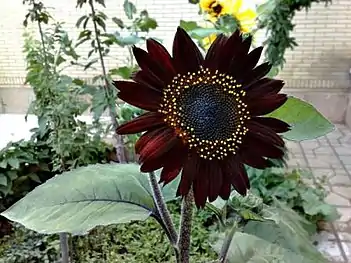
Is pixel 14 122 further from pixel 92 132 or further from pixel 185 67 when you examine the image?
pixel 185 67

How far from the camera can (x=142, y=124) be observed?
0.40 metres

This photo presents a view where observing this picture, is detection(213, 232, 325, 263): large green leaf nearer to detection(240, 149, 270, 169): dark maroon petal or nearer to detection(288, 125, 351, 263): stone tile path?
detection(240, 149, 270, 169): dark maroon petal

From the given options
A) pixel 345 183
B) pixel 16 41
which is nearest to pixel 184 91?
pixel 345 183

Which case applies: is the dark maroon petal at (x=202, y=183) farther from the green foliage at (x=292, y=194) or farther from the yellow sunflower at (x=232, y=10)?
the green foliage at (x=292, y=194)

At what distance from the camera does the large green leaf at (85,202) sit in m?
0.45

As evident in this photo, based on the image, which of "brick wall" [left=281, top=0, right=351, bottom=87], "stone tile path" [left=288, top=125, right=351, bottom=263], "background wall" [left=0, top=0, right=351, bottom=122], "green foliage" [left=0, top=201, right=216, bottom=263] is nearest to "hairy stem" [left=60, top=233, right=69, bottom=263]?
"green foliage" [left=0, top=201, right=216, bottom=263]

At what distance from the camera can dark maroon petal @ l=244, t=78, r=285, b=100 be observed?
1.36 ft

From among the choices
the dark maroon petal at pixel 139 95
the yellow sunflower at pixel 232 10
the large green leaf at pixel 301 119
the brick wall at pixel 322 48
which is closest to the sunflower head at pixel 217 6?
the yellow sunflower at pixel 232 10

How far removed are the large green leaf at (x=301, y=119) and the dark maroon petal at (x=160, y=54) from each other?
0.49 ft

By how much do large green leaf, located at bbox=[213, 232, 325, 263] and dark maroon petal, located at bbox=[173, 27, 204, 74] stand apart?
234 mm

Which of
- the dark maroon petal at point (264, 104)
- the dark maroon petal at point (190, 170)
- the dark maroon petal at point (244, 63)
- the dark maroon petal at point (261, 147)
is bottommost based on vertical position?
the dark maroon petal at point (190, 170)

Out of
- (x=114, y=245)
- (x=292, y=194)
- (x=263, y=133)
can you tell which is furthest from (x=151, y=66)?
(x=292, y=194)

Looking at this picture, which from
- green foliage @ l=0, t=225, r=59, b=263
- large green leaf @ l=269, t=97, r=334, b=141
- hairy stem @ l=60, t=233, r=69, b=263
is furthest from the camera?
green foliage @ l=0, t=225, r=59, b=263

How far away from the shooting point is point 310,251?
58 cm
